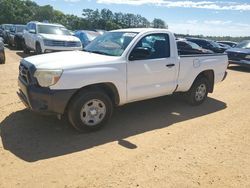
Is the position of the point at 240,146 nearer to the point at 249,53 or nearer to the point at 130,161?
the point at 130,161

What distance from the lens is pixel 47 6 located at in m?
119

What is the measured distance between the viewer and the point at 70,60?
5332mm

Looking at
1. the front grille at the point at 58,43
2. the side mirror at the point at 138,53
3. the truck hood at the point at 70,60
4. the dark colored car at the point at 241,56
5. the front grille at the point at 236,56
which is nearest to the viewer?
the truck hood at the point at 70,60

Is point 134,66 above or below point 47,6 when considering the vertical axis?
below

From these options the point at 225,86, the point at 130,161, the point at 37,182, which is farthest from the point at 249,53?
the point at 37,182

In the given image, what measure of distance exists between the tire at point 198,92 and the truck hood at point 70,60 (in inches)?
104

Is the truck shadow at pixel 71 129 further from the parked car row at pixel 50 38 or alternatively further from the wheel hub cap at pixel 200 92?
the parked car row at pixel 50 38

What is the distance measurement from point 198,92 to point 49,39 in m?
9.08

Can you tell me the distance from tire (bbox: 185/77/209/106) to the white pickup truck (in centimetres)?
→ 22

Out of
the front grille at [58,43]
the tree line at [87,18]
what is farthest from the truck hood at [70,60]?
the tree line at [87,18]

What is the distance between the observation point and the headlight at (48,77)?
490 centimetres

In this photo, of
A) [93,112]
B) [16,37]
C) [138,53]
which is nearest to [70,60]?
Result: [93,112]

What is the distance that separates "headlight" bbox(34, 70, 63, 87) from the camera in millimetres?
4897

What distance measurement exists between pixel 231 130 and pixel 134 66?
90.8 inches
